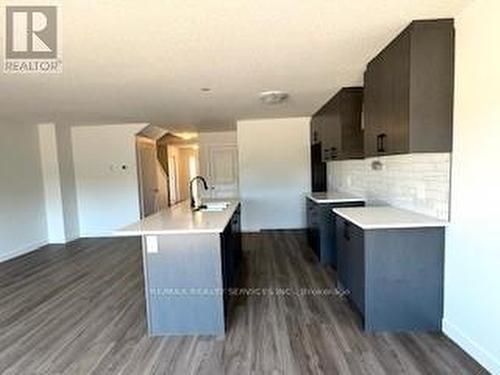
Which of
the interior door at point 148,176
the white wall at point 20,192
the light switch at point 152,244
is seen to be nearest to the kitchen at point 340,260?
the light switch at point 152,244

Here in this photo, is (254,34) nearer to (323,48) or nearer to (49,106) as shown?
(323,48)

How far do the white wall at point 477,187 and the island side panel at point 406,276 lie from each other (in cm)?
13

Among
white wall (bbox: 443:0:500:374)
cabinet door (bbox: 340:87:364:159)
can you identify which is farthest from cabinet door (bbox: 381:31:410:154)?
cabinet door (bbox: 340:87:364:159)

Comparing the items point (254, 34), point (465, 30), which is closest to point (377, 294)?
point (465, 30)

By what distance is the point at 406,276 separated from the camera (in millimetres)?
2480

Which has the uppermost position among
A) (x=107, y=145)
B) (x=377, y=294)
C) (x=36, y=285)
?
(x=107, y=145)

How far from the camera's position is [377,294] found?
2502 millimetres

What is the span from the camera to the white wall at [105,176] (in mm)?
6359

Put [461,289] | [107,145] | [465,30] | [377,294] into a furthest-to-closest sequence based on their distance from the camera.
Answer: [107,145]
[377,294]
[461,289]
[465,30]

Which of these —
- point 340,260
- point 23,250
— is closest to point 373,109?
point 340,260

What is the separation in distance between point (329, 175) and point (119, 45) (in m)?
4.48

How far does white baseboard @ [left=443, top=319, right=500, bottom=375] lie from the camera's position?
6.56 ft

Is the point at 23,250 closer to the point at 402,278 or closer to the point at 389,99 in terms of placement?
the point at 402,278

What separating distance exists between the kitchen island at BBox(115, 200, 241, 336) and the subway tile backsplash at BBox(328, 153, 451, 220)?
1672 millimetres
